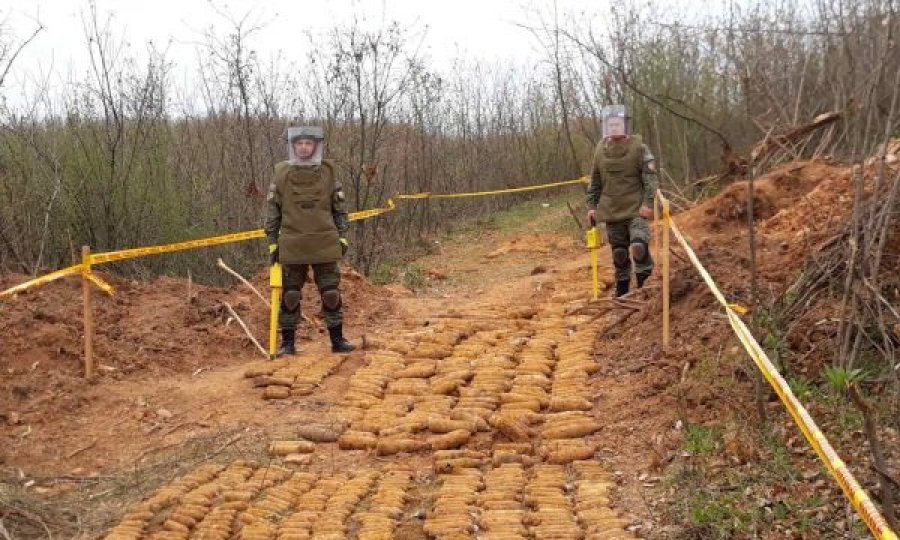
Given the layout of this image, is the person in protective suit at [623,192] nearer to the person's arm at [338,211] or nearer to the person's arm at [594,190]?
the person's arm at [594,190]

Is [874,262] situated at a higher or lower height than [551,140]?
lower

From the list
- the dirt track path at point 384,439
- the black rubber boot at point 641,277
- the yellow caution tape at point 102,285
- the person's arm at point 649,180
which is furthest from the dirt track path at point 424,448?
the yellow caution tape at point 102,285

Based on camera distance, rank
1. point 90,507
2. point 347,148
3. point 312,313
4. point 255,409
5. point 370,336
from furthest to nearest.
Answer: point 347,148 → point 312,313 → point 370,336 → point 255,409 → point 90,507

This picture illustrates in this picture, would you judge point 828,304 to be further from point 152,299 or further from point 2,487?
point 152,299

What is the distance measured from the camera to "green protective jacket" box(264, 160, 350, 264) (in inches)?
279

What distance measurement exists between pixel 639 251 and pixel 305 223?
2.83m

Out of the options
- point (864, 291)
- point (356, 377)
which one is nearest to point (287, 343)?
point (356, 377)

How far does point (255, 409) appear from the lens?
5934 millimetres

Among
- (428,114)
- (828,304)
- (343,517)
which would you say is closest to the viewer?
(343,517)

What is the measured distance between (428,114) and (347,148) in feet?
15.1

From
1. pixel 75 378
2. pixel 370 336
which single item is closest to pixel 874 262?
pixel 370 336

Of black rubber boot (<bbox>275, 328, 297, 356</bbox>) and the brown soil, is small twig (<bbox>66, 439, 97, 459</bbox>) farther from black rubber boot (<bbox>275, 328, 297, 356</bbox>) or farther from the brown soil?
black rubber boot (<bbox>275, 328, 297, 356</bbox>)

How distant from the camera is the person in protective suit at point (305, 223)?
7086mm

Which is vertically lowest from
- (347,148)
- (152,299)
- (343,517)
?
(343,517)
